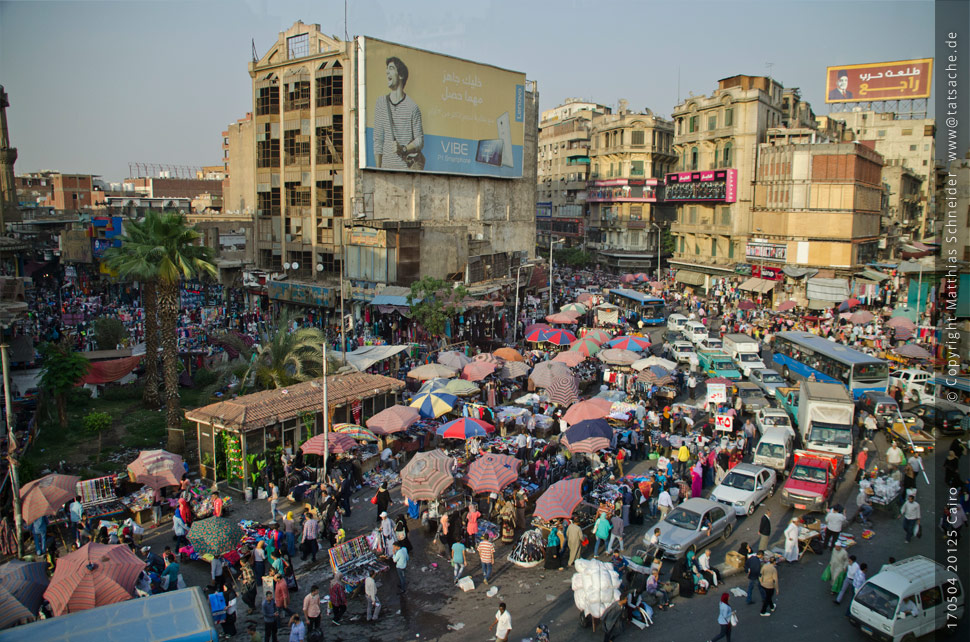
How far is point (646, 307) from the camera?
4816 centimetres

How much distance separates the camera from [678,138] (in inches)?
2554

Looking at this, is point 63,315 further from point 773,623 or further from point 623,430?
point 773,623

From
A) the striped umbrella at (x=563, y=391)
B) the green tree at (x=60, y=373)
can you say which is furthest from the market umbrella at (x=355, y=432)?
the green tree at (x=60, y=373)

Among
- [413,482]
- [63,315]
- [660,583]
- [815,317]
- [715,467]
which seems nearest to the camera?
[660,583]

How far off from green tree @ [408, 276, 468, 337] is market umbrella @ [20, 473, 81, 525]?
20.0 m

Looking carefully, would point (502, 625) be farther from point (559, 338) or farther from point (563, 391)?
point (559, 338)

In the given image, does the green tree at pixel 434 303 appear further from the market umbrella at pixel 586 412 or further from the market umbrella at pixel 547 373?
the market umbrella at pixel 586 412

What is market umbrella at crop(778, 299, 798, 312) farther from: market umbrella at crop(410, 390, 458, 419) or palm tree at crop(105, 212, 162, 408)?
palm tree at crop(105, 212, 162, 408)

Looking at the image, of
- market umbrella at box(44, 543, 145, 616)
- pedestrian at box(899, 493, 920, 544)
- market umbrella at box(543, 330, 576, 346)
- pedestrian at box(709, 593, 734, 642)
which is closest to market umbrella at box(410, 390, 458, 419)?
market umbrella at box(44, 543, 145, 616)

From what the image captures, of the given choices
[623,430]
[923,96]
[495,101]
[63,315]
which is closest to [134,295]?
[63,315]

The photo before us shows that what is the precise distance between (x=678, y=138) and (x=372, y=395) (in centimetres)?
5071

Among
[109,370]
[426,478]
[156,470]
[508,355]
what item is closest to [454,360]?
[508,355]

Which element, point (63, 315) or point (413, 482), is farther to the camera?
point (63, 315)

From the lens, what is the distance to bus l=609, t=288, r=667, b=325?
156 ft
